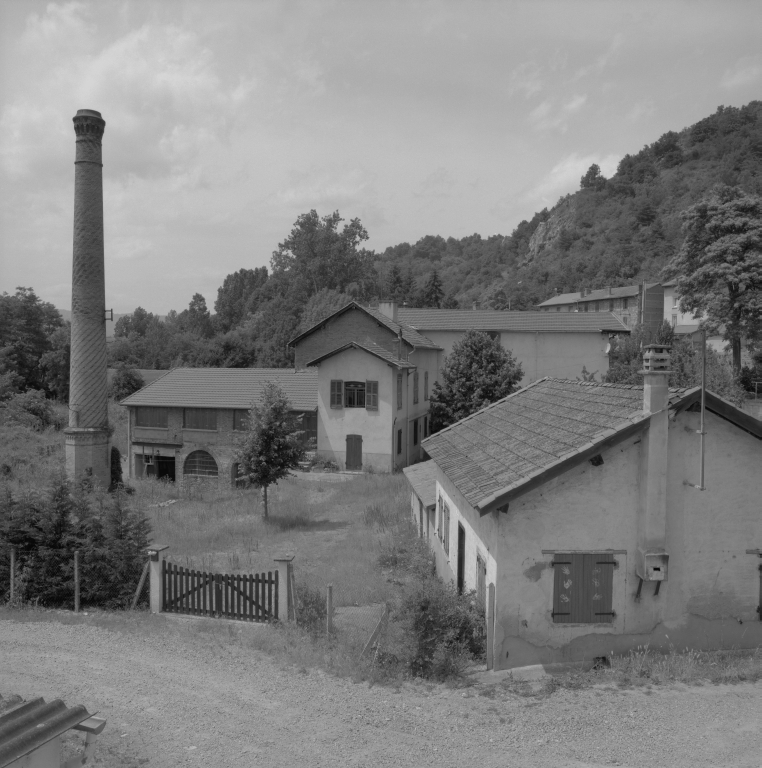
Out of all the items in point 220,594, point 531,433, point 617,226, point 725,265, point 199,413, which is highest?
point 617,226

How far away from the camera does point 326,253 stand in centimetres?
6938

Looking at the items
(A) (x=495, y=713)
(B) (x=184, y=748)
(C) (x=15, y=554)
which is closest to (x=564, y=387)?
(A) (x=495, y=713)

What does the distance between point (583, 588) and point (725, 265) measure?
32.2 metres

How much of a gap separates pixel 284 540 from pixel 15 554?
861 centimetres

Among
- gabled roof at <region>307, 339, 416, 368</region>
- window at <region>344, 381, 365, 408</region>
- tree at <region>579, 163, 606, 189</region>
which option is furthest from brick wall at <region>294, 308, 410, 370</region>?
tree at <region>579, 163, 606, 189</region>

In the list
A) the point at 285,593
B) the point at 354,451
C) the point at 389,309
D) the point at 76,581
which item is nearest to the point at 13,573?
the point at 76,581

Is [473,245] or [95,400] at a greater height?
[473,245]

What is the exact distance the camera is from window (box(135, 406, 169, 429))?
3584 cm

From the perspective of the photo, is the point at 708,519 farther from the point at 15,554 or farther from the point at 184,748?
the point at 15,554

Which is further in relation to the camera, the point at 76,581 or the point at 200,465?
the point at 200,465

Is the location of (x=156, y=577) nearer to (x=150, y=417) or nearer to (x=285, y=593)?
(x=285, y=593)

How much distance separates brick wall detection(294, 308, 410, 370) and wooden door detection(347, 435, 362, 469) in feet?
18.8

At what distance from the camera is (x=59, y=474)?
13.9 m

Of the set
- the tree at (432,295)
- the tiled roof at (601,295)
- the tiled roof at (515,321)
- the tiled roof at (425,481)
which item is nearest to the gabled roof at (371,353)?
the tiled roof at (515,321)
